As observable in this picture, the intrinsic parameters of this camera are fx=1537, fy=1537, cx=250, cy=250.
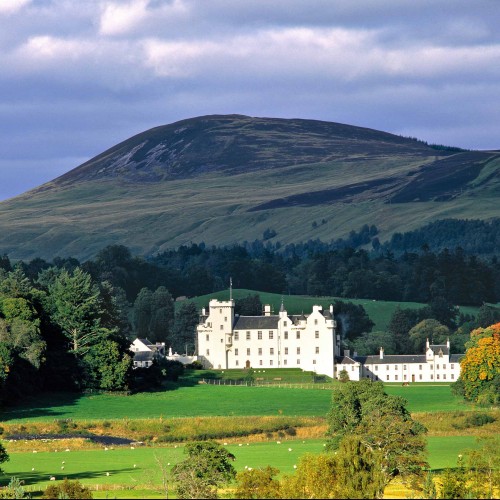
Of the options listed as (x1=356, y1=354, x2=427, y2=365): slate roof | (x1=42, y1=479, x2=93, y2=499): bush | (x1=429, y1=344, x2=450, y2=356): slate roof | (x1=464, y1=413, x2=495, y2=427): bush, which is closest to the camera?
(x1=42, y1=479, x2=93, y2=499): bush

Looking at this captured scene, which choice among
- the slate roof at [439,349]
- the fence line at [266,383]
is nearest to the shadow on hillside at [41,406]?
the fence line at [266,383]

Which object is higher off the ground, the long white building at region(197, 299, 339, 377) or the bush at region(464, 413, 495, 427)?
the long white building at region(197, 299, 339, 377)

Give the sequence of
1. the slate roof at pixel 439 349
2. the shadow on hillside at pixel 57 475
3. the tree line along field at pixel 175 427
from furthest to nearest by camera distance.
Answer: the slate roof at pixel 439 349, the tree line along field at pixel 175 427, the shadow on hillside at pixel 57 475

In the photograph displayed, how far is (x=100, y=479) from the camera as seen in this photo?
238 ft

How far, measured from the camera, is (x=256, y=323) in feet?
528

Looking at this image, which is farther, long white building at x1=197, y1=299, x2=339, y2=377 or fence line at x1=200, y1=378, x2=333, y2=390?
long white building at x1=197, y1=299, x2=339, y2=377

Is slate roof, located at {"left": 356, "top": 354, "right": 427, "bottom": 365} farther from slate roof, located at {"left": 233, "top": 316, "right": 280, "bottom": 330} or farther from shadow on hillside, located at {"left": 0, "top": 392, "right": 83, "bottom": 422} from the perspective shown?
shadow on hillside, located at {"left": 0, "top": 392, "right": 83, "bottom": 422}

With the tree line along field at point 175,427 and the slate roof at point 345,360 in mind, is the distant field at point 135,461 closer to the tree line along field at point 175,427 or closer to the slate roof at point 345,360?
the tree line along field at point 175,427

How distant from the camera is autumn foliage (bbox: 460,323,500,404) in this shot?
11750 centimetres

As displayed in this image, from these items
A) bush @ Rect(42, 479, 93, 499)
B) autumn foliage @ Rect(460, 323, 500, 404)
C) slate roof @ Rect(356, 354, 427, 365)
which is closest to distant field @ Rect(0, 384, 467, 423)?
autumn foliage @ Rect(460, 323, 500, 404)

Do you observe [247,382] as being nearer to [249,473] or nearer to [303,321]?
[303,321]

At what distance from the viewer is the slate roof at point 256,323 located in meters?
160

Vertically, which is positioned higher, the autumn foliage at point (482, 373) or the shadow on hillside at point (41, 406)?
the autumn foliage at point (482, 373)

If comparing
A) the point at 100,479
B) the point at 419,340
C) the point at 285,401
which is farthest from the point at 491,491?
the point at 419,340
